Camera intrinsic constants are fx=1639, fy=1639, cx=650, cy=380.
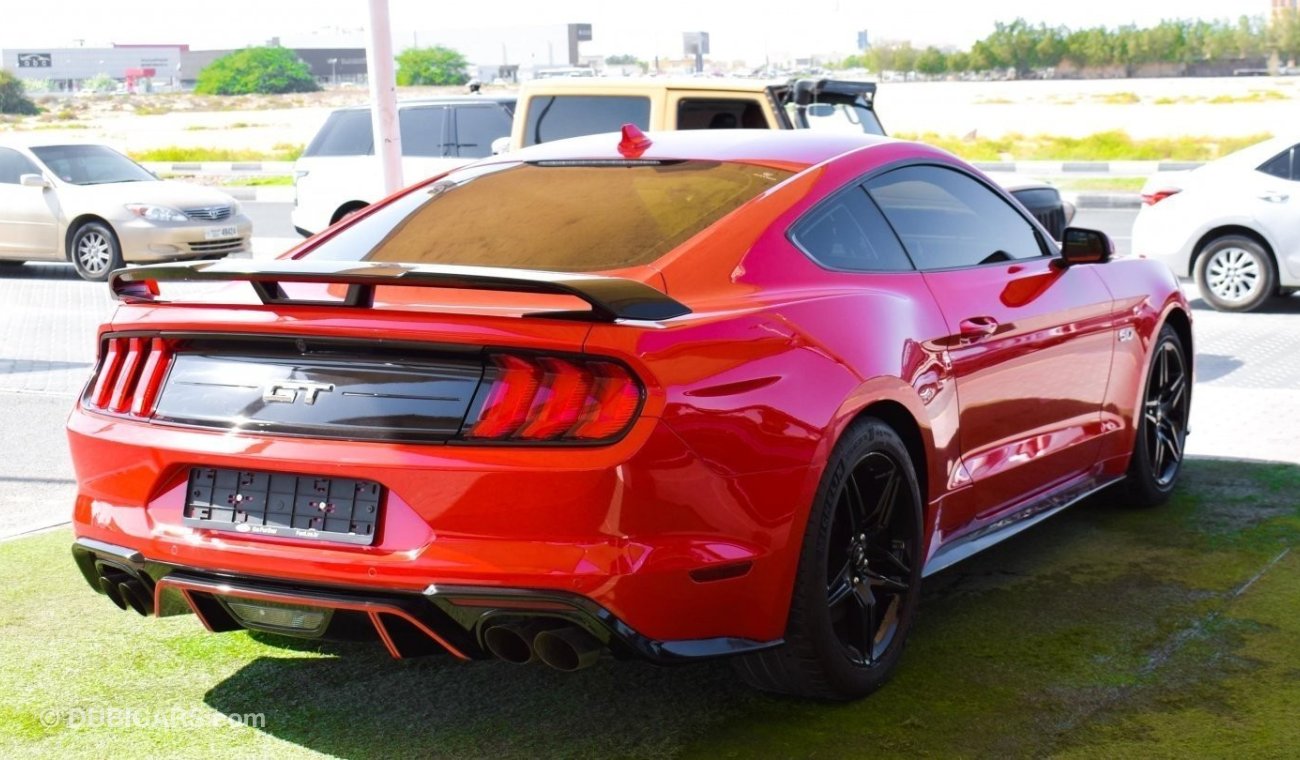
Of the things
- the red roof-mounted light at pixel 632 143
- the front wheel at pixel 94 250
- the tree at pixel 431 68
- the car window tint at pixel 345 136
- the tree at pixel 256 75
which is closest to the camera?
the red roof-mounted light at pixel 632 143

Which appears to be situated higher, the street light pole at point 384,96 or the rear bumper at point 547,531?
the street light pole at point 384,96

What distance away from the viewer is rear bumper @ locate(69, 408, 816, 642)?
11.6ft

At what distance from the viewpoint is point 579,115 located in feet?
38.8

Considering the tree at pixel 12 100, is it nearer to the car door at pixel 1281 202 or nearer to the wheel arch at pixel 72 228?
the wheel arch at pixel 72 228

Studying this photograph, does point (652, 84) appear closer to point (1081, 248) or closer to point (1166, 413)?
point (1166, 413)

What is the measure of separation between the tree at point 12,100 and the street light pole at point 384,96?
A: 271ft

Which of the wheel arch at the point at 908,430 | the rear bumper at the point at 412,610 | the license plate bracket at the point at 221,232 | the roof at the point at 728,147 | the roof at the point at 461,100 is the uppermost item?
the roof at the point at 728,147

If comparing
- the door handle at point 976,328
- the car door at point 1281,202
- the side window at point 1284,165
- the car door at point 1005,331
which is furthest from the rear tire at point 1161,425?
the side window at point 1284,165

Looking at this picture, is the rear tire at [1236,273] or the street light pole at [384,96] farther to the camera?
the rear tire at [1236,273]

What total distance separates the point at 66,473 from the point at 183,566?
4.01m

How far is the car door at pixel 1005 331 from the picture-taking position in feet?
16.0

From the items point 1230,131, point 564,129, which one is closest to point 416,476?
point 564,129

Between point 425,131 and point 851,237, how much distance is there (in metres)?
11.6

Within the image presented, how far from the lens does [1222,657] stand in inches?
181
